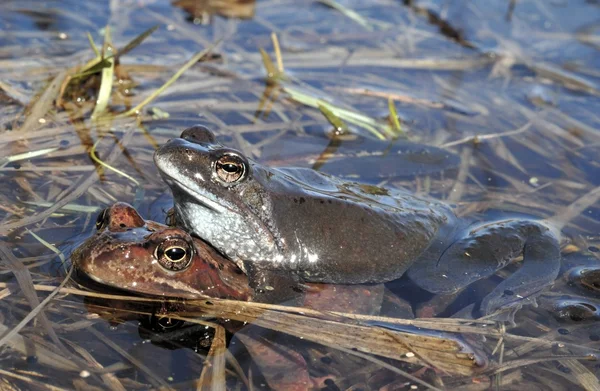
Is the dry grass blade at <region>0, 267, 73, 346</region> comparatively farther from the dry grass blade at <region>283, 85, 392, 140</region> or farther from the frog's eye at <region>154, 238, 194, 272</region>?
the dry grass blade at <region>283, 85, 392, 140</region>

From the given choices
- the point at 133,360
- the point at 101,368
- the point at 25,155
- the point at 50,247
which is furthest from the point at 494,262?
the point at 25,155

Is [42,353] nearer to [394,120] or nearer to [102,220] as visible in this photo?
→ [102,220]

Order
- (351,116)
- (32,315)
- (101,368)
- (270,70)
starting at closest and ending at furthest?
(101,368) → (32,315) → (351,116) → (270,70)

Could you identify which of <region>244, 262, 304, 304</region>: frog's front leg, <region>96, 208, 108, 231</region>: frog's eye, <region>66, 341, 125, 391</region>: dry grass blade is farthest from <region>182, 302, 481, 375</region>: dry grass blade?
<region>96, 208, 108, 231</region>: frog's eye

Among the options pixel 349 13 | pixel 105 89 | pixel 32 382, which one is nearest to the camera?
pixel 32 382

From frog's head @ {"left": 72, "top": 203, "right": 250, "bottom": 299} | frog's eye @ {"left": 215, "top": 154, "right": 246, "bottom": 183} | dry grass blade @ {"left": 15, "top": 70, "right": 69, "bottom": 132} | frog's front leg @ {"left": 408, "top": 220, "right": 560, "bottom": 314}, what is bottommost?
dry grass blade @ {"left": 15, "top": 70, "right": 69, "bottom": 132}

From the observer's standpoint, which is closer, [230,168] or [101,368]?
[101,368]
